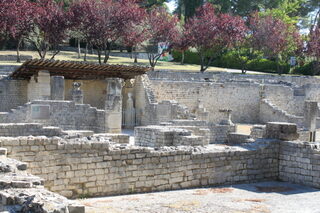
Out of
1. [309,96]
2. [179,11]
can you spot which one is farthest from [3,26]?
[179,11]

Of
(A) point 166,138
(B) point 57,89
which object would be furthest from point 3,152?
(B) point 57,89

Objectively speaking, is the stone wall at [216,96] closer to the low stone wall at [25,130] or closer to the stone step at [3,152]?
the low stone wall at [25,130]

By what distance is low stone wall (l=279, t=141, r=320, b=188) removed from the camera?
13188mm

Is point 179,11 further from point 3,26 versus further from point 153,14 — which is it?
point 3,26

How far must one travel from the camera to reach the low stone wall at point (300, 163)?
13188 millimetres

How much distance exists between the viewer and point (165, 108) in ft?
87.0

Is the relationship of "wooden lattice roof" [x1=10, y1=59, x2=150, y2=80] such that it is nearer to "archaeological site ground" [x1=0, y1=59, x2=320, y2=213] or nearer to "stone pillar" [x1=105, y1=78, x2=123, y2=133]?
"archaeological site ground" [x1=0, y1=59, x2=320, y2=213]

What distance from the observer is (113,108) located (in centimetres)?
2309

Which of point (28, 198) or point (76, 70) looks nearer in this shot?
point (28, 198)

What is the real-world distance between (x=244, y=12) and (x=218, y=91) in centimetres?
2963

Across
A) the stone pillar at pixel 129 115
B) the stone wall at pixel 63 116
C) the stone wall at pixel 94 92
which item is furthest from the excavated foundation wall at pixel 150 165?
the stone wall at pixel 94 92

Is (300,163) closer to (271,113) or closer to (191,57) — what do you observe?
(271,113)

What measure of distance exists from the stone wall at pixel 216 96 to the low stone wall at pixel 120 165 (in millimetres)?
17919

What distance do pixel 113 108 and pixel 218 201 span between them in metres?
12.6
